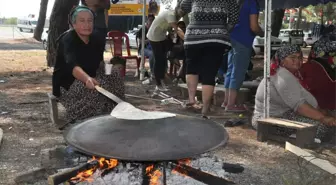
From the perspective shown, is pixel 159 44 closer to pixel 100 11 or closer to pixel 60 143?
pixel 100 11

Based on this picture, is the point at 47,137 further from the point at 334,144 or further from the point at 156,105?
the point at 334,144

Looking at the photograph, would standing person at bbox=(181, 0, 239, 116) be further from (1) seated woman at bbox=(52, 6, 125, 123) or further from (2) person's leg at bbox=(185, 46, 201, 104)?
(1) seated woman at bbox=(52, 6, 125, 123)

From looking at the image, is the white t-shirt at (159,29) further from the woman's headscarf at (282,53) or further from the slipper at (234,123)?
the woman's headscarf at (282,53)

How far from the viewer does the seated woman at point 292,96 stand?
151 inches

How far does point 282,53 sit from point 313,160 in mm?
1098

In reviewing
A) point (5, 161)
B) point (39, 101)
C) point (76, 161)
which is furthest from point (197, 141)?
point (39, 101)

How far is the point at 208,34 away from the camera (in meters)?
4.64

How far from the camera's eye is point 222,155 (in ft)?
12.0

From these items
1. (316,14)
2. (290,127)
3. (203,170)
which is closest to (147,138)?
(203,170)

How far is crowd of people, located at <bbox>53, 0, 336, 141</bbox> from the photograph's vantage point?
150 inches

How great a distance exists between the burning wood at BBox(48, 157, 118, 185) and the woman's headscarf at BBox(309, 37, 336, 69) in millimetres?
2923

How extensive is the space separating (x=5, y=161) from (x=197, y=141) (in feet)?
6.85

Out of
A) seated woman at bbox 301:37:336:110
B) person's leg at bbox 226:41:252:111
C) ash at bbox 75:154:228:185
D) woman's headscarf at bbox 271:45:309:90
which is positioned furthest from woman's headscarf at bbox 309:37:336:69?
ash at bbox 75:154:228:185

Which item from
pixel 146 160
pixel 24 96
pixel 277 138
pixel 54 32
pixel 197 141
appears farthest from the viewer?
pixel 54 32
